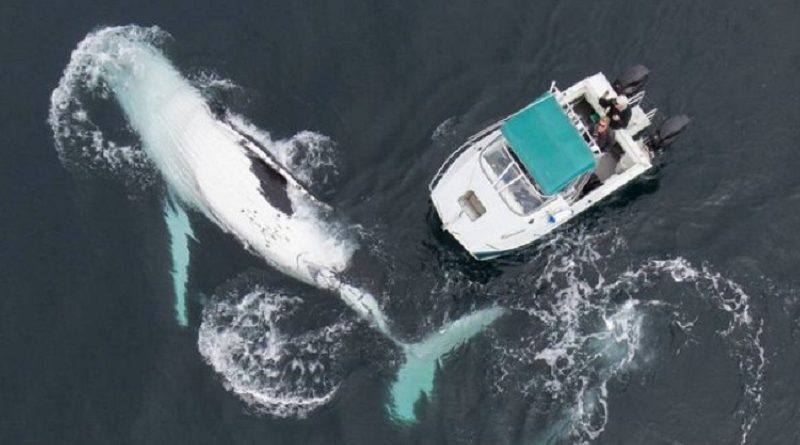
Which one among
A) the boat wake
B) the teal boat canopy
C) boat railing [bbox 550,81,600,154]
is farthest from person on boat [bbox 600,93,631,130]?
the boat wake

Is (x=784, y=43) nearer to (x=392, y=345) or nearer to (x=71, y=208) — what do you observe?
(x=392, y=345)

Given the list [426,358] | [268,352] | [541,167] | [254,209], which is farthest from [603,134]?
[268,352]

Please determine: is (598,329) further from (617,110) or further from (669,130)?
(617,110)

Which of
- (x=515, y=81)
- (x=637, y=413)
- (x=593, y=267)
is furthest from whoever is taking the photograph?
(x=515, y=81)

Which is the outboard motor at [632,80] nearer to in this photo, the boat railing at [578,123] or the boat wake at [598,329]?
the boat railing at [578,123]

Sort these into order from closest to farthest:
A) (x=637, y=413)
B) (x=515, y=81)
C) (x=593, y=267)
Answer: (x=637, y=413)
(x=593, y=267)
(x=515, y=81)

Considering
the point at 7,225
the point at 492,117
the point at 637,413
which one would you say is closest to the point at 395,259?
the point at 492,117
